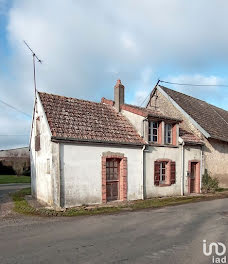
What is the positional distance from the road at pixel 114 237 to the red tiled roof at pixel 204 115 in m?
10.4

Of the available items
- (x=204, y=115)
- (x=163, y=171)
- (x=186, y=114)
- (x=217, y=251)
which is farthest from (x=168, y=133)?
(x=217, y=251)

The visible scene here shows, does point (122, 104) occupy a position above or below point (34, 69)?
below

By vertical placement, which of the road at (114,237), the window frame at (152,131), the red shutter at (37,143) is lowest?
the road at (114,237)

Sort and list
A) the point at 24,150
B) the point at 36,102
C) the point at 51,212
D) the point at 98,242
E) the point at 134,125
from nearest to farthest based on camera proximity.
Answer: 1. the point at 98,242
2. the point at 51,212
3. the point at 36,102
4. the point at 134,125
5. the point at 24,150

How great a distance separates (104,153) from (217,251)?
7804 mm

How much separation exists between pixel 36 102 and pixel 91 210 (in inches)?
271

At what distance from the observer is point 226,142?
20656mm

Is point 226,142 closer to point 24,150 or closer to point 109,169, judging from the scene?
point 109,169

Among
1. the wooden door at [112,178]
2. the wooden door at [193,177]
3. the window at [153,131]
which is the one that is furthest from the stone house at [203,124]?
the wooden door at [112,178]

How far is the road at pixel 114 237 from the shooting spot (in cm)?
528

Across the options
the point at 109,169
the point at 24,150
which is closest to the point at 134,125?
the point at 109,169

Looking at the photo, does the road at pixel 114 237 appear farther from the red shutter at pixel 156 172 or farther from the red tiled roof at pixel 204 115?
the red tiled roof at pixel 204 115

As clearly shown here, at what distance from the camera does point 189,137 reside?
693 inches

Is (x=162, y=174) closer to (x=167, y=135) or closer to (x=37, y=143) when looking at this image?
(x=167, y=135)
